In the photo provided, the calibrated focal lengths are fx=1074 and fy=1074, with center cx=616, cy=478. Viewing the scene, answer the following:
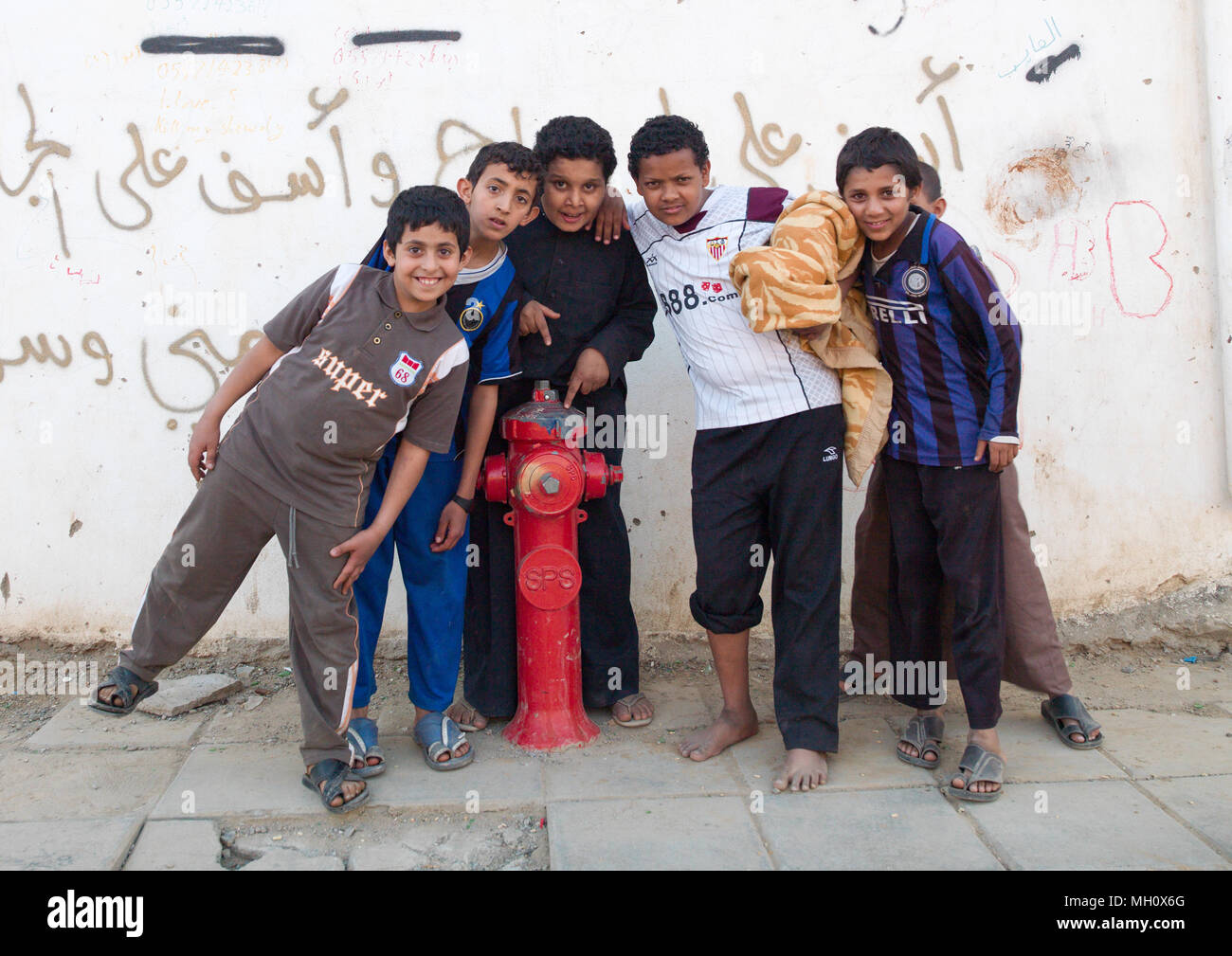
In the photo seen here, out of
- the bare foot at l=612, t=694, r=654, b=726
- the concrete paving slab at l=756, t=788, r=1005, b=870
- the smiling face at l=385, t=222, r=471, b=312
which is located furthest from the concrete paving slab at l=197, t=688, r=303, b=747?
the concrete paving slab at l=756, t=788, r=1005, b=870

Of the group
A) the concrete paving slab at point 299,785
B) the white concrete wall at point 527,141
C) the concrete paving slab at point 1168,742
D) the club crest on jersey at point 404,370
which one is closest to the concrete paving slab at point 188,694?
the white concrete wall at point 527,141

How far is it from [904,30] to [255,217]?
2.41 metres

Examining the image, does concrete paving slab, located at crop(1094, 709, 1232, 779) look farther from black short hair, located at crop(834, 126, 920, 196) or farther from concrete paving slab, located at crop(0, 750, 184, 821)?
concrete paving slab, located at crop(0, 750, 184, 821)

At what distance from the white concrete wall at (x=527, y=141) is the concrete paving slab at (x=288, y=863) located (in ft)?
4.69

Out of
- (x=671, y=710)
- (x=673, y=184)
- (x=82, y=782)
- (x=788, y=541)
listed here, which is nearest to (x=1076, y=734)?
(x=788, y=541)

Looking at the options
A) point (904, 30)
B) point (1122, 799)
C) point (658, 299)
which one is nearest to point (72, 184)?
point (658, 299)

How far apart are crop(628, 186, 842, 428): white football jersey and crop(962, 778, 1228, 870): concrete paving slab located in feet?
3.92

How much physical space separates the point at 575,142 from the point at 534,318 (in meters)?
0.51

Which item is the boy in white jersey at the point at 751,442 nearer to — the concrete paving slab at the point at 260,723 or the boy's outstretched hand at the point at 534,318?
the boy's outstretched hand at the point at 534,318

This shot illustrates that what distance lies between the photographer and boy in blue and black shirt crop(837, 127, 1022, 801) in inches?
111

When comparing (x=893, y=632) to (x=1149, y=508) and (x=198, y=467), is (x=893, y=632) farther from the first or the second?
(x=198, y=467)

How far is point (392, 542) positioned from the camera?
316 cm

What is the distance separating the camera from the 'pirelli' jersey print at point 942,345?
282 centimetres

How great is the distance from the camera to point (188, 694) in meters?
3.68
